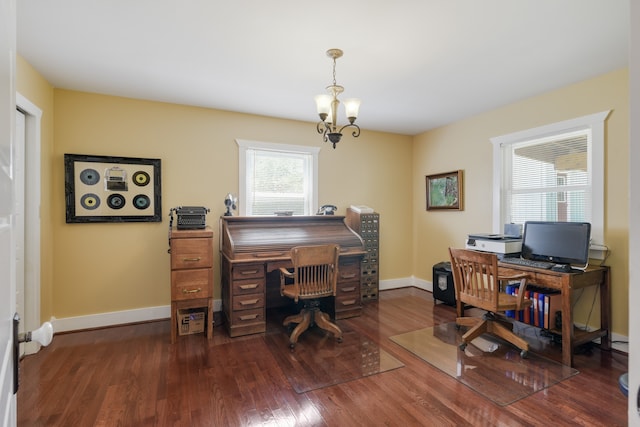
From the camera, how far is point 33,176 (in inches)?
111

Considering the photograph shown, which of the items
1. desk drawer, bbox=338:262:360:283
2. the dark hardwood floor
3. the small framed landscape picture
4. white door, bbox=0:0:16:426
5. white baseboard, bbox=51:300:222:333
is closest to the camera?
white door, bbox=0:0:16:426

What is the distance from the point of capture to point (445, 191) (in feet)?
15.1

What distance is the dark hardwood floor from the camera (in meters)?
1.93

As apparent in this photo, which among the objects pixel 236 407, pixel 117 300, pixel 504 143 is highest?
pixel 504 143

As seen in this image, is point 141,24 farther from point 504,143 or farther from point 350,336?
point 504,143

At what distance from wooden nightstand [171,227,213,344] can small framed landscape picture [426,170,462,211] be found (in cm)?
326

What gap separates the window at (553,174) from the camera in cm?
300

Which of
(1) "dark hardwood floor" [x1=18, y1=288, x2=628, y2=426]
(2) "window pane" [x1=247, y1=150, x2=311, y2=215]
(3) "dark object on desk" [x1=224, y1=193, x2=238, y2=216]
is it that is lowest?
(1) "dark hardwood floor" [x1=18, y1=288, x2=628, y2=426]

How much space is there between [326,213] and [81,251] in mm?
2777

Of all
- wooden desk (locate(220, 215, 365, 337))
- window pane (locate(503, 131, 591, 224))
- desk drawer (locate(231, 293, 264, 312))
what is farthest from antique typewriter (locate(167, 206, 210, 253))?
window pane (locate(503, 131, 591, 224))

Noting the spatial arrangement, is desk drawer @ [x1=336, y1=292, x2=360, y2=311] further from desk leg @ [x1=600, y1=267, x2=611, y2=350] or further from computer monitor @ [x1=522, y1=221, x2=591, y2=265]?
desk leg @ [x1=600, y1=267, x2=611, y2=350]

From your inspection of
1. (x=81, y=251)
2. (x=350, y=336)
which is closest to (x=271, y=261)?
(x=350, y=336)

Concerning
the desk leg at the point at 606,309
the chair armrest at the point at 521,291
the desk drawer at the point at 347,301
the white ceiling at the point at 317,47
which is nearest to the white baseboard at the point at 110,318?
the desk drawer at the point at 347,301

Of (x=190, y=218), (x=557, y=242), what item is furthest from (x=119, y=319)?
(x=557, y=242)
